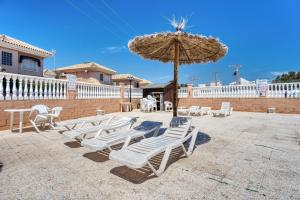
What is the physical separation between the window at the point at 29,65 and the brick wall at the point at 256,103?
53.5 feet

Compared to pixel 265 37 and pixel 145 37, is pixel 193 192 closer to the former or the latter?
pixel 145 37

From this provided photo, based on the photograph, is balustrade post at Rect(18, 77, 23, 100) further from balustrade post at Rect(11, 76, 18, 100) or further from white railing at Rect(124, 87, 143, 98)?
white railing at Rect(124, 87, 143, 98)

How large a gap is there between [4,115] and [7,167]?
163 inches

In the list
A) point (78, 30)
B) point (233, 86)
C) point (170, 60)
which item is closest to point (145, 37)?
point (170, 60)

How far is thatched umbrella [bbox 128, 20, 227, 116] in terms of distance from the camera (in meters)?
4.03

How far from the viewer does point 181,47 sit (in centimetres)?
491

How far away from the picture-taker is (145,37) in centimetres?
411

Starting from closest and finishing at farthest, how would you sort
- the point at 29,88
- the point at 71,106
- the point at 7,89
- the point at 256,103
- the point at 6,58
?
the point at 7,89 → the point at 29,88 → the point at 71,106 → the point at 256,103 → the point at 6,58

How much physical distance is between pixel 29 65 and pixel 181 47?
1947 cm

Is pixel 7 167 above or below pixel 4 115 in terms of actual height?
below

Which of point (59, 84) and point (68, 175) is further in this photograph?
point (59, 84)

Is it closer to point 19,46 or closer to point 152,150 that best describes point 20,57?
point 19,46

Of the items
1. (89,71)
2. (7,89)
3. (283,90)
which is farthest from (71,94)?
(89,71)

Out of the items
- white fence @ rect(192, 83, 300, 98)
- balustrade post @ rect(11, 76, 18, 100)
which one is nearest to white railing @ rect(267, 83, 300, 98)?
white fence @ rect(192, 83, 300, 98)
